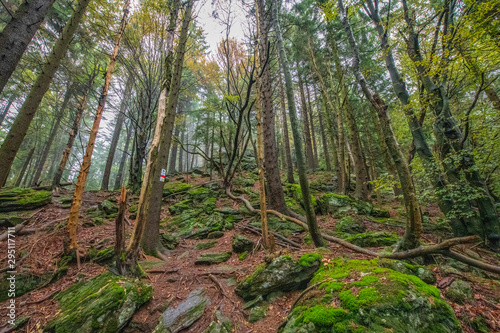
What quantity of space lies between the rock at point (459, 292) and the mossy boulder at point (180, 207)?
26.2 feet

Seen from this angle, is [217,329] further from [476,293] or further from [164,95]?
[164,95]

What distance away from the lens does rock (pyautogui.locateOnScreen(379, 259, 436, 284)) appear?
3.00m

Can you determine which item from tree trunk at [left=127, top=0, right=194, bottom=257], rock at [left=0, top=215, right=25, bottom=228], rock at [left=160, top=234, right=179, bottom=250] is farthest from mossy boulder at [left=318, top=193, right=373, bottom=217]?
rock at [left=0, top=215, right=25, bottom=228]

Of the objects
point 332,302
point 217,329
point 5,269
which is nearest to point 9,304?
point 5,269

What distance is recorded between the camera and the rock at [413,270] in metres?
3.00

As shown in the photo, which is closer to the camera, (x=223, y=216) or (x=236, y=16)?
(x=236, y=16)

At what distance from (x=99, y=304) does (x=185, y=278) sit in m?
1.51

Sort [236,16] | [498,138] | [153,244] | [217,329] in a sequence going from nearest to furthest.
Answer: [217,329] < [498,138] < [153,244] < [236,16]

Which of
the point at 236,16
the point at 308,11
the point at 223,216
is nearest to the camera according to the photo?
the point at 236,16

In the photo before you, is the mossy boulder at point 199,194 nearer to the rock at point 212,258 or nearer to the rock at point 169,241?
the rock at point 169,241

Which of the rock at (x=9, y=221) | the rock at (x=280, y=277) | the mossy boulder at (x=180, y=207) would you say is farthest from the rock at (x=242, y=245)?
the rock at (x=9, y=221)

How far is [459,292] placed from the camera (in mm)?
2682

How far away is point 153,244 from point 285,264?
12.5 ft

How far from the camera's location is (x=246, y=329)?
2672 millimetres
